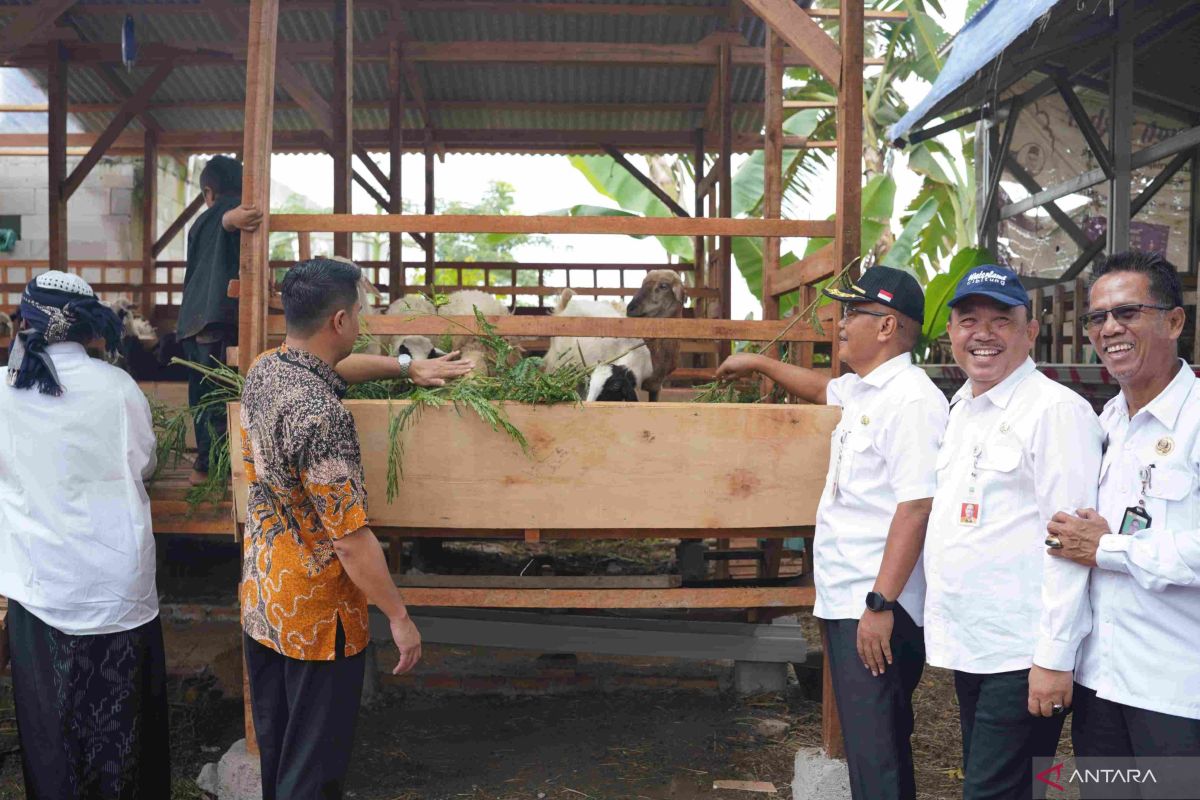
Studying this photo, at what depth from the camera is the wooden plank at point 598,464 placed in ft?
12.0

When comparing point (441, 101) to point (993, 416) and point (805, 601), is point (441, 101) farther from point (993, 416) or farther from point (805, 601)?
point (993, 416)

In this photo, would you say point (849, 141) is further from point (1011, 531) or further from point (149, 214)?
point (149, 214)

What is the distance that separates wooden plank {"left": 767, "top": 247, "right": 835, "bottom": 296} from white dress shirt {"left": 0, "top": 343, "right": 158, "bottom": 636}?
2874mm

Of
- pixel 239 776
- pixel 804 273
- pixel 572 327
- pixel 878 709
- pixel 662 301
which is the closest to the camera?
pixel 878 709

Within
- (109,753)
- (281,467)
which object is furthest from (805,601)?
(109,753)

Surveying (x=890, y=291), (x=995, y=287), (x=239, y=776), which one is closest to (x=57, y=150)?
(x=239, y=776)

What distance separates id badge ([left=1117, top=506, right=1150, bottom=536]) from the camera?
2328 mm

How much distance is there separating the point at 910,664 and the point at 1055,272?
7387 millimetres

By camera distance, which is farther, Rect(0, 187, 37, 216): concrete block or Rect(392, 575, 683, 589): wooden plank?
Rect(0, 187, 37, 216): concrete block

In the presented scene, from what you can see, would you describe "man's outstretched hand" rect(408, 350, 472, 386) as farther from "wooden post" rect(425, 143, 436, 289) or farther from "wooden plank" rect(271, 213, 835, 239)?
"wooden post" rect(425, 143, 436, 289)

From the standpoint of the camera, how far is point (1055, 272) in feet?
31.0

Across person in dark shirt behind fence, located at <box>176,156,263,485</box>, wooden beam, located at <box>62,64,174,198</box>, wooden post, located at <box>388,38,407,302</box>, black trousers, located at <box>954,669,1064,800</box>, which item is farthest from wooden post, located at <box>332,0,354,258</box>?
black trousers, located at <box>954,669,1064,800</box>

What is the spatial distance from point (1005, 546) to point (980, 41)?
20.1ft

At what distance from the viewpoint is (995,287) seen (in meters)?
2.69
